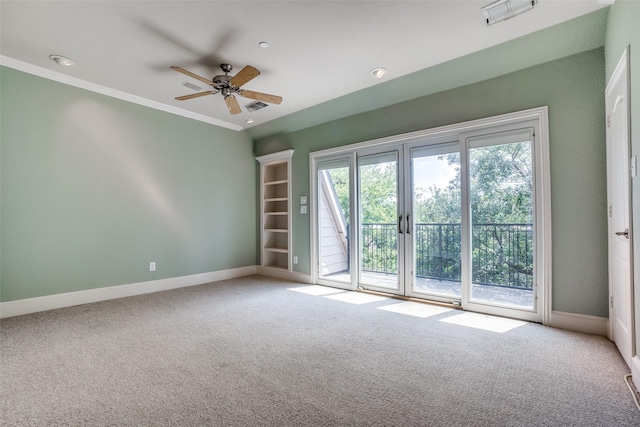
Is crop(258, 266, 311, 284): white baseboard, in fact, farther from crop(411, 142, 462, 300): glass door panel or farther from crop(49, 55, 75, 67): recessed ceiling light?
crop(49, 55, 75, 67): recessed ceiling light

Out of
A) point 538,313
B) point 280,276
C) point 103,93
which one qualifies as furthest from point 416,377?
point 103,93

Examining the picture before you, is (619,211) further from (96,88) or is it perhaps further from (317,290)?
(96,88)

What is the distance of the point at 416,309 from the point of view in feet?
11.5

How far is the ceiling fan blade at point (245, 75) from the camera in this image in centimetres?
278

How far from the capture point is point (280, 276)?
5457mm

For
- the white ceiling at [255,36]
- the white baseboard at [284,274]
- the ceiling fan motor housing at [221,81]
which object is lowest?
the white baseboard at [284,274]

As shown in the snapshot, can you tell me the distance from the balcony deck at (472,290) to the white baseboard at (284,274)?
0.83 m

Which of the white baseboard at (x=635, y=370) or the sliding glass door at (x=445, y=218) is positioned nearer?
the white baseboard at (x=635, y=370)

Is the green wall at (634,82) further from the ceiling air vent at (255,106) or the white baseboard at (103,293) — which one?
the white baseboard at (103,293)

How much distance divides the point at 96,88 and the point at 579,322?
607cm

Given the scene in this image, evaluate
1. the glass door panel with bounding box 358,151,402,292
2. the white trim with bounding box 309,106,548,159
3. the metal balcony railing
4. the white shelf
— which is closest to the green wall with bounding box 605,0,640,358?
the white trim with bounding box 309,106,548,159

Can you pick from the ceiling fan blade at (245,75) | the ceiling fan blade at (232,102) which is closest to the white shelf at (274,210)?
the ceiling fan blade at (232,102)

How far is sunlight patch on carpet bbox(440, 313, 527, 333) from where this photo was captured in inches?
114

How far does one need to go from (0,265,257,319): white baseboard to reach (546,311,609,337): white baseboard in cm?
465
